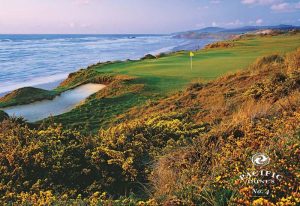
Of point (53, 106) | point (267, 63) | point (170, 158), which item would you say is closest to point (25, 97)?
point (53, 106)

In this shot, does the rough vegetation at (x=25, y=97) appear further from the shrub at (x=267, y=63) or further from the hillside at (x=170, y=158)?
the shrub at (x=267, y=63)

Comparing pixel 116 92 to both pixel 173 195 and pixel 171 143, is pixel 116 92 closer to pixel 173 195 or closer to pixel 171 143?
pixel 171 143

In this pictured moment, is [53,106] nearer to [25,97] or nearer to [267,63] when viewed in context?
[25,97]

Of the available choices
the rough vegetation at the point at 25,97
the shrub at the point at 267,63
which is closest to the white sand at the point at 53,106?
the rough vegetation at the point at 25,97

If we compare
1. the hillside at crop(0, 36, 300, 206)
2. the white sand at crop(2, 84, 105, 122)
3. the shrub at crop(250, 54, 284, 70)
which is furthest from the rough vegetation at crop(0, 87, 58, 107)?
the shrub at crop(250, 54, 284, 70)

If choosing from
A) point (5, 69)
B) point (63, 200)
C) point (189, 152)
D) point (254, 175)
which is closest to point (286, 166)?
point (254, 175)

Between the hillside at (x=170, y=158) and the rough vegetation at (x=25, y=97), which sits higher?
the hillside at (x=170, y=158)

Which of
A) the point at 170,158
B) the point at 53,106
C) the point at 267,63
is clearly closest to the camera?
the point at 170,158

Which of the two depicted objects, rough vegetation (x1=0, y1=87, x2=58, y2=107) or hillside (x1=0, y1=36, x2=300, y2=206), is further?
rough vegetation (x1=0, y1=87, x2=58, y2=107)

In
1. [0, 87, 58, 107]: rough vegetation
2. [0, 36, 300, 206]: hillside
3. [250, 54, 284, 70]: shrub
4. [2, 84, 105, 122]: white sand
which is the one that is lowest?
[2, 84, 105, 122]: white sand

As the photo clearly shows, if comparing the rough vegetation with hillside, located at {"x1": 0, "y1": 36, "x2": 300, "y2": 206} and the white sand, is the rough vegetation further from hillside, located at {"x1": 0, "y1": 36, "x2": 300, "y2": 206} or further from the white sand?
hillside, located at {"x1": 0, "y1": 36, "x2": 300, "y2": 206}

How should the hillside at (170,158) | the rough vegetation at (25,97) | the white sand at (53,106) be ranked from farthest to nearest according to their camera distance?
the rough vegetation at (25,97) → the white sand at (53,106) → the hillside at (170,158)

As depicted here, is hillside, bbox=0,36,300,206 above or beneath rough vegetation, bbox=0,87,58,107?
above

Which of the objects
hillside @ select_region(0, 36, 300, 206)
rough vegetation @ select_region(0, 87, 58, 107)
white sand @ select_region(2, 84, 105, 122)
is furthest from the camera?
rough vegetation @ select_region(0, 87, 58, 107)
